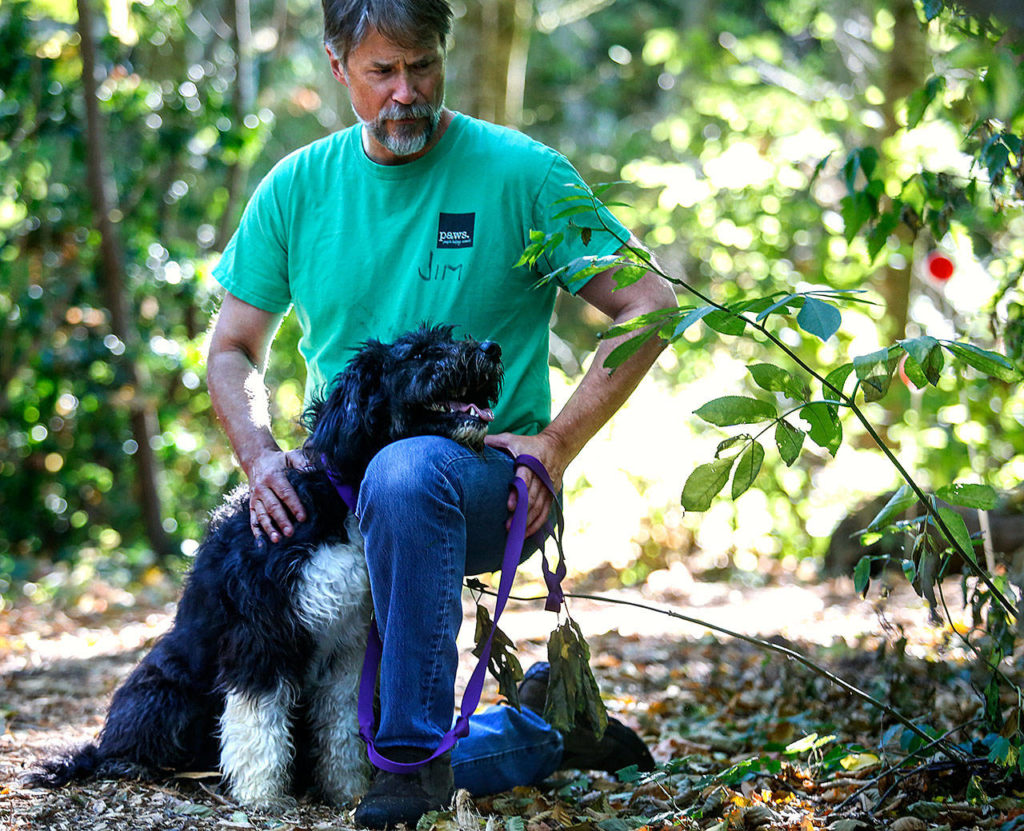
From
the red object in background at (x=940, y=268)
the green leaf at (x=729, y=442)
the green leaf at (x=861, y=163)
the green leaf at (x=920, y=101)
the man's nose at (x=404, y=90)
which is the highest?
the green leaf at (x=920, y=101)

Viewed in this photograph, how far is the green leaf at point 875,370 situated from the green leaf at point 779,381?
0.14 meters

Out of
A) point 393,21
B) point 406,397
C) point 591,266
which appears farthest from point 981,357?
point 393,21

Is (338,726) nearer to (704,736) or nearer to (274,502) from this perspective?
(274,502)

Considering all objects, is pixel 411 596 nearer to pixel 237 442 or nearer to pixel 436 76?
pixel 237 442

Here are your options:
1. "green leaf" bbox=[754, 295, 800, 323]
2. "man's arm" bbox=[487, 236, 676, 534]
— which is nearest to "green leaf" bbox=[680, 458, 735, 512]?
"green leaf" bbox=[754, 295, 800, 323]

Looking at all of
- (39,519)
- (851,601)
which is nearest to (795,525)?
(851,601)

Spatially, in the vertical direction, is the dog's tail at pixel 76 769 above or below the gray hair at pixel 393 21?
below

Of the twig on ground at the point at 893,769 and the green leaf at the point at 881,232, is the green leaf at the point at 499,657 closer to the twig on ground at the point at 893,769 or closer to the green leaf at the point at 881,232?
the twig on ground at the point at 893,769

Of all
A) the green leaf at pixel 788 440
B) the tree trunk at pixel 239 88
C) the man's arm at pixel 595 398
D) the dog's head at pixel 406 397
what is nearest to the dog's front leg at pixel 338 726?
the dog's head at pixel 406 397

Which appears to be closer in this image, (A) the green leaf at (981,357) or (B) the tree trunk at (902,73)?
(A) the green leaf at (981,357)

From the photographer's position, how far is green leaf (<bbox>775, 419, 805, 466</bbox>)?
2.23 metres

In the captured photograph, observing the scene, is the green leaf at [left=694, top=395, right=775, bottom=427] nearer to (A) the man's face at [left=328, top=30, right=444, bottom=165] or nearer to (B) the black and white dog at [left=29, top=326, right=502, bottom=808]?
(B) the black and white dog at [left=29, top=326, right=502, bottom=808]

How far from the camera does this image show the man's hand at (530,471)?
2748 mm

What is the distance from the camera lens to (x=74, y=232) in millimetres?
7684
